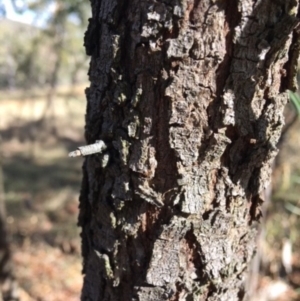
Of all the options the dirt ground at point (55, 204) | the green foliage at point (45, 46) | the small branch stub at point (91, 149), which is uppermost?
the green foliage at point (45, 46)

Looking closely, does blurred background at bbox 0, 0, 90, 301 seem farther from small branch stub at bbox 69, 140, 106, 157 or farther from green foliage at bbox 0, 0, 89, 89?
small branch stub at bbox 69, 140, 106, 157

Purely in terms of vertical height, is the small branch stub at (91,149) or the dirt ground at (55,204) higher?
the dirt ground at (55,204)

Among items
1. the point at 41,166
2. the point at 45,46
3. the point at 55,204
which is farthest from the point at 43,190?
the point at 45,46

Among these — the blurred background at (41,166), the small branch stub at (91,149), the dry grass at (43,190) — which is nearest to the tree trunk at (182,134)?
the small branch stub at (91,149)

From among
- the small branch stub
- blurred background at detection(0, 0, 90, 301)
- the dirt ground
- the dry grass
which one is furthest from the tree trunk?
the dry grass

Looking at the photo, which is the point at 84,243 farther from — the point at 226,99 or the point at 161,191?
the point at 226,99

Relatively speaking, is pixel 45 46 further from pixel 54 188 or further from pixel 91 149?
pixel 91 149

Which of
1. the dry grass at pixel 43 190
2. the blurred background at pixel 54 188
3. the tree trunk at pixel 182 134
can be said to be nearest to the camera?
the tree trunk at pixel 182 134

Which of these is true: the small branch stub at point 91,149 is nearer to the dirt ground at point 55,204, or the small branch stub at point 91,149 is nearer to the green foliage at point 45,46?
the dirt ground at point 55,204
